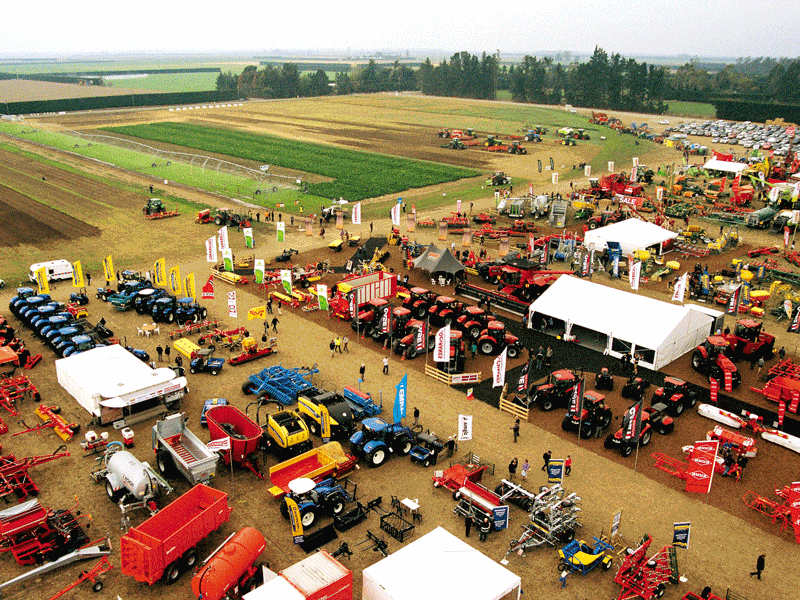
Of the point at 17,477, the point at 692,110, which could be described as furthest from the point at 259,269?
the point at 692,110

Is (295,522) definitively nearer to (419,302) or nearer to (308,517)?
(308,517)

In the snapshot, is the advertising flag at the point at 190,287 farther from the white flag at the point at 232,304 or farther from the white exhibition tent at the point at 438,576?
the white exhibition tent at the point at 438,576

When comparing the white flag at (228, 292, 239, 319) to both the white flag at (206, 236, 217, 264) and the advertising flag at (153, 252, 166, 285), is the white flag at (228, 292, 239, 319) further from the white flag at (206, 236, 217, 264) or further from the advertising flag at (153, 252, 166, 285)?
the advertising flag at (153, 252, 166, 285)

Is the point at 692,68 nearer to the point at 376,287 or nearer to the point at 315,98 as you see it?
the point at 315,98

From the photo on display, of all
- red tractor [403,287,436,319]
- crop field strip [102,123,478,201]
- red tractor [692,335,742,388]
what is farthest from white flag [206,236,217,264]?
red tractor [692,335,742,388]

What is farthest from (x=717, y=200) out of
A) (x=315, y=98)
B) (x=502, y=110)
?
(x=315, y=98)

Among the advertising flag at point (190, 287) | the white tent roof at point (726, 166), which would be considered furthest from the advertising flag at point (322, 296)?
the white tent roof at point (726, 166)

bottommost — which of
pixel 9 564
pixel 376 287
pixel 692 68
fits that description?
pixel 9 564
